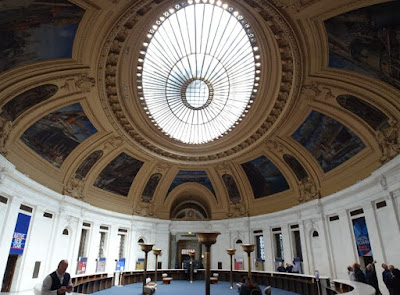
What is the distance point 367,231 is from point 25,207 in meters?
19.4

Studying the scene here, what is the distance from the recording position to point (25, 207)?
50.2 ft

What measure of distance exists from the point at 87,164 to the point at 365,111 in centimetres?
1848

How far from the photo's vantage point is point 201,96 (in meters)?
20.8

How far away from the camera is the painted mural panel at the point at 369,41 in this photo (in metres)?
9.67

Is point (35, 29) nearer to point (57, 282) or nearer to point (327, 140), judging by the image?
point (57, 282)

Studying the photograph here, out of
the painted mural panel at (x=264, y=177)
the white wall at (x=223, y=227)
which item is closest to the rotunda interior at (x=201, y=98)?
the painted mural panel at (x=264, y=177)

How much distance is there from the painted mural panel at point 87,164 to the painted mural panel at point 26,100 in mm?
6616

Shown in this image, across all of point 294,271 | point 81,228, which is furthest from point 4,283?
point 294,271

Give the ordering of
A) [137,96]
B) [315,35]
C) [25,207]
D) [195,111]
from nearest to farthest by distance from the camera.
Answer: [315,35], [25,207], [137,96], [195,111]

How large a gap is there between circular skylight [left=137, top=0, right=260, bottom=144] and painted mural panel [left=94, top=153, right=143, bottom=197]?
4.34 metres

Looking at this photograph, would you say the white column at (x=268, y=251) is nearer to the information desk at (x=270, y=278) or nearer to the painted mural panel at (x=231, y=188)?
the information desk at (x=270, y=278)

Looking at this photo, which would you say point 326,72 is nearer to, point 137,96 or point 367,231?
point 367,231

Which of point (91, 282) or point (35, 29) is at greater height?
point (35, 29)

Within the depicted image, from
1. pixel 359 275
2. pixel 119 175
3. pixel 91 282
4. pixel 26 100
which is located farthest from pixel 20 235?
pixel 359 275
